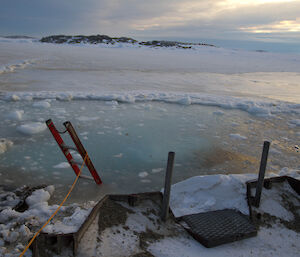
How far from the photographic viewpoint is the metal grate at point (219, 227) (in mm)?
2822

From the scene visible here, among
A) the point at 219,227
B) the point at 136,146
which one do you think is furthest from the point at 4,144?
the point at 219,227

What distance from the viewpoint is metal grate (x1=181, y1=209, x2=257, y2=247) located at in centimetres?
282

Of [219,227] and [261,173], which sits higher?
[261,173]

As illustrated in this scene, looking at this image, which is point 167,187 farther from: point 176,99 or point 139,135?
point 176,99

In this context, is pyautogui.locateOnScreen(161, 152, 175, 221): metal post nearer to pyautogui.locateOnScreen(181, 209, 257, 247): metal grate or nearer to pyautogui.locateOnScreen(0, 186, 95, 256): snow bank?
pyautogui.locateOnScreen(181, 209, 257, 247): metal grate

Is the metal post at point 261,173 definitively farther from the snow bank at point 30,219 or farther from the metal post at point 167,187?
the snow bank at point 30,219

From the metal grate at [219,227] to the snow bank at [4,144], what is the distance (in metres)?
3.40

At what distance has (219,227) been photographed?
2986 millimetres

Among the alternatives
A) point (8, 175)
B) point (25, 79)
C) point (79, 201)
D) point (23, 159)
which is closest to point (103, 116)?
point (23, 159)

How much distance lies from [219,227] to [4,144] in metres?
3.96

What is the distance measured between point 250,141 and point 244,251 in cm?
338

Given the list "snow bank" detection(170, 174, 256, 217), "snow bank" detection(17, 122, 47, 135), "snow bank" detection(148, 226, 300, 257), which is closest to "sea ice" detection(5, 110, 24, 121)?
"snow bank" detection(17, 122, 47, 135)

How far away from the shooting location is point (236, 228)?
2.98 metres

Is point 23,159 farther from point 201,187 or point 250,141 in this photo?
point 250,141
